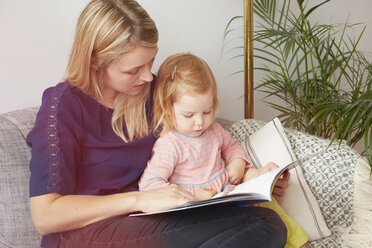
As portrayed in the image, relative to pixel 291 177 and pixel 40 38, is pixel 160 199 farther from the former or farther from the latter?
pixel 40 38

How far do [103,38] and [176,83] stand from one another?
0.28m

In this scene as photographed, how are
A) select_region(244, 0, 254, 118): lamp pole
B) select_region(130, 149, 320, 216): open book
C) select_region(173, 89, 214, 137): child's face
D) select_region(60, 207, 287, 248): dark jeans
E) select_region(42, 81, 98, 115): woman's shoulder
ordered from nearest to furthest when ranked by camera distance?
select_region(130, 149, 320, 216): open book → select_region(60, 207, 287, 248): dark jeans → select_region(42, 81, 98, 115): woman's shoulder → select_region(173, 89, 214, 137): child's face → select_region(244, 0, 254, 118): lamp pole

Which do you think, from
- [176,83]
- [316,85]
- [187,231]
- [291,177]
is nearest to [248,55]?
[316,85]

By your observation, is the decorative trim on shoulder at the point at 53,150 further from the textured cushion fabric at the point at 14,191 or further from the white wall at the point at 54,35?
the white wall at the point at 54,35

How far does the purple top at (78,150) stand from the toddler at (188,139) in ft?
0.19

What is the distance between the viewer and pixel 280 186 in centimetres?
158

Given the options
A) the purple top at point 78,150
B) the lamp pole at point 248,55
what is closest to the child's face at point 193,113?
the purple top at point 78,150

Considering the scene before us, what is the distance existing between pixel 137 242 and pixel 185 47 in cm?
116

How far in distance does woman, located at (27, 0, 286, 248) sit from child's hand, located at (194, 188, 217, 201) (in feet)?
0.42

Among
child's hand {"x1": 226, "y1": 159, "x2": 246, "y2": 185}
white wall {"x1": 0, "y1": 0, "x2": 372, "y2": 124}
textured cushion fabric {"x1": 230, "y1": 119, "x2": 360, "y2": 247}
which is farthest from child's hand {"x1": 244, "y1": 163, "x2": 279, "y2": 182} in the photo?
white wall {"x1": 0, "y1": 0, "x2": 372, "y2": 124}

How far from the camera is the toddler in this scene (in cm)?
141

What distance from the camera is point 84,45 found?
133 centimetres

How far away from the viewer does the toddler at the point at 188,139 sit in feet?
4.63

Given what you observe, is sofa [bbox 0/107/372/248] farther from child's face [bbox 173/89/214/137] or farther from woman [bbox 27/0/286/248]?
child's face [bbox 173/89/214/137]
